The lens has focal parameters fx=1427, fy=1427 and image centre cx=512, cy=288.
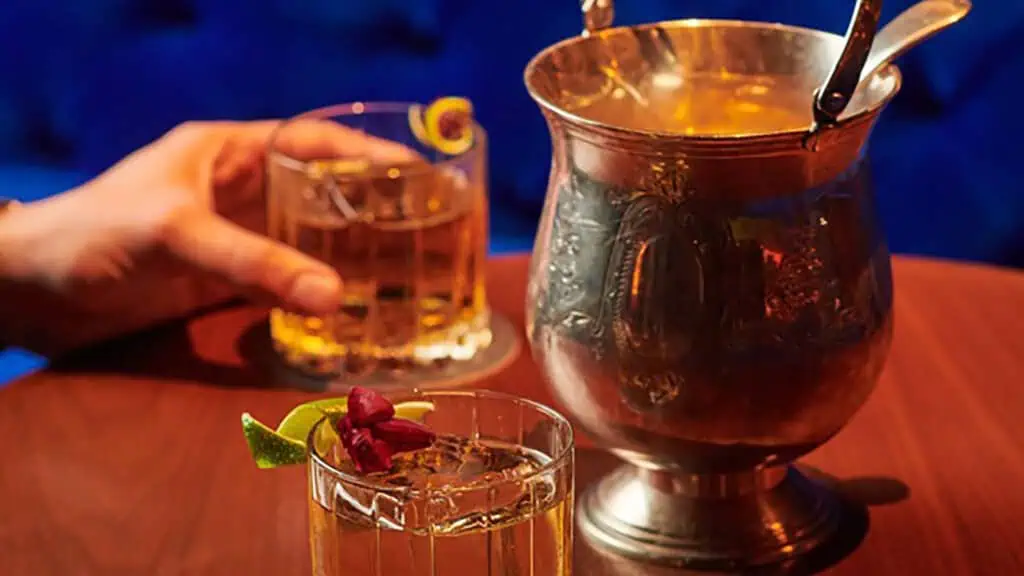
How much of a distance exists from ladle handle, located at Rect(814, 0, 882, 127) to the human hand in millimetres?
410

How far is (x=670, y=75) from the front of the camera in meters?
0.73

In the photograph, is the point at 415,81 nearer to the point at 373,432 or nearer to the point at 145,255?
the point at 145,255

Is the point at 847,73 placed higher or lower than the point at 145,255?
higher

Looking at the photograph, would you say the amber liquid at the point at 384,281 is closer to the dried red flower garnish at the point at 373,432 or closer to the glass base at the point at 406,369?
the glass base at the point at 406,369

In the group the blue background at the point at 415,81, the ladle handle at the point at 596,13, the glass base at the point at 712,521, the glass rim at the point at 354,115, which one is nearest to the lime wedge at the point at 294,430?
the glass base at the point at 712,521

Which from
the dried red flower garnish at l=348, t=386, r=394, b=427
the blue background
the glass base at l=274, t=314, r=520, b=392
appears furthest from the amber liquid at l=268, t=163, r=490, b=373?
the blue background

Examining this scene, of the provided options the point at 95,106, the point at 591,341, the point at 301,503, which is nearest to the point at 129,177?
the point at 301,503

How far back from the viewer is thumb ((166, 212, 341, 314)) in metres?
0.90

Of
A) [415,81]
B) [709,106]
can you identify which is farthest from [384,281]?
[415,81]

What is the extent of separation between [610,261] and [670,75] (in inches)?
5.9

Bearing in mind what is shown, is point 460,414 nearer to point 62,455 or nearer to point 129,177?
point 62,455

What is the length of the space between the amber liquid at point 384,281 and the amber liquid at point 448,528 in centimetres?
33

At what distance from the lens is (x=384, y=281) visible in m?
0.93

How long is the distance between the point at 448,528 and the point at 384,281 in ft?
1.26
